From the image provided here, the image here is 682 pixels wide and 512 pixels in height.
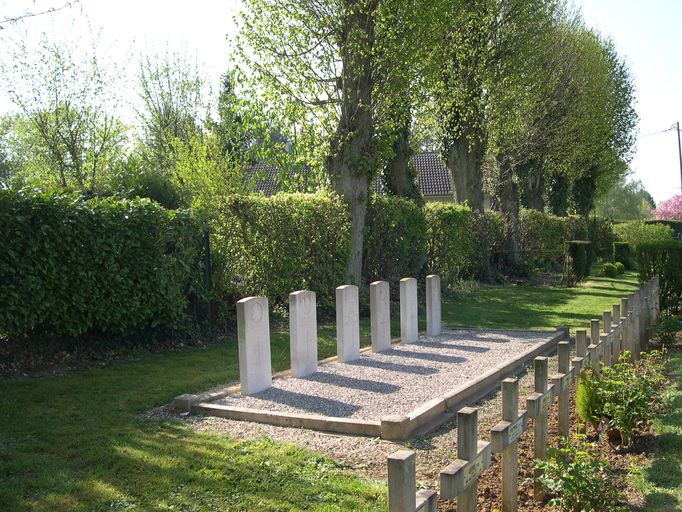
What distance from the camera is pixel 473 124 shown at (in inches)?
879

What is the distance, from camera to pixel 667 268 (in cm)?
1312

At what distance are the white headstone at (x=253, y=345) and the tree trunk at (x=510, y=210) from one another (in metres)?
18.4

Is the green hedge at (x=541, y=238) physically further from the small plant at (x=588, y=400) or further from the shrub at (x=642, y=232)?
the small plant at (x=588, y=400)

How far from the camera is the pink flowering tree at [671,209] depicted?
200ft

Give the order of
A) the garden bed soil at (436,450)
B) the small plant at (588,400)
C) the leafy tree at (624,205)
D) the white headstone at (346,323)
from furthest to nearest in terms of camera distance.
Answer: the leafy tree at (624,205), the white headstone at (346,323), the small plant at (588,400), the garden bed soil at (436,450)

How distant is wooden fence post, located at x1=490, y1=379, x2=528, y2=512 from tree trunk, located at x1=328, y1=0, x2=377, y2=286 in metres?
10.1

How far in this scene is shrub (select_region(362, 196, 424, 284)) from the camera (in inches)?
615

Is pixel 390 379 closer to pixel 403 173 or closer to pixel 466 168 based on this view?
pixel 403 173

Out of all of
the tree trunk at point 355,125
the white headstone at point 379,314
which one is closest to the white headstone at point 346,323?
the white headstone at point 379,314

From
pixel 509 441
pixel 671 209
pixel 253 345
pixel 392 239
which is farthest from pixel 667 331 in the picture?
pixel 671 209

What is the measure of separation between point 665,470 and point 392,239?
37.2 ft

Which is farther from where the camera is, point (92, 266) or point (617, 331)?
point (92, 266)

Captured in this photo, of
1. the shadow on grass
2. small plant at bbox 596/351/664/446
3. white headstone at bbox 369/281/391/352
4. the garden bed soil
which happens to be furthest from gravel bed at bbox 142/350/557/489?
white headstone at bbox 369/281/391/352

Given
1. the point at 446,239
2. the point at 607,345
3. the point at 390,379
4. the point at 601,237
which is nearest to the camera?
the point at 607,345
